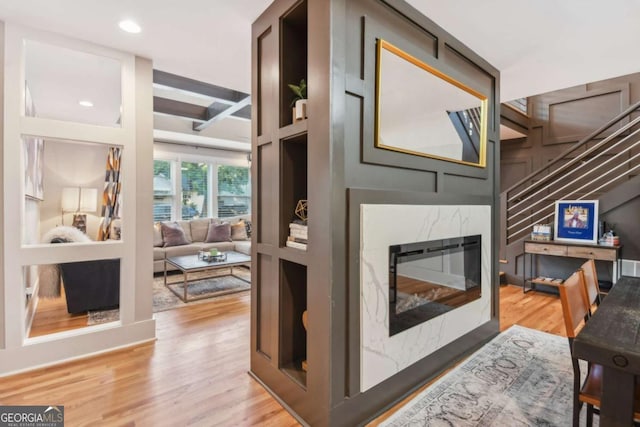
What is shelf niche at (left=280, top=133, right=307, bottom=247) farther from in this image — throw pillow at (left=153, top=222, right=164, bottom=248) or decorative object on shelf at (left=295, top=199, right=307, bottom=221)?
throw pillow at (left=153, top=222, right=164, bottom=248)

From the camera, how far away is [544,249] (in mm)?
4258

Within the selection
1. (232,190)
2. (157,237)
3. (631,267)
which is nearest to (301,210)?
(631,267)

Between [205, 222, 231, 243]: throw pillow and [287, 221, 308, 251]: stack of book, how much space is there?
177 inches

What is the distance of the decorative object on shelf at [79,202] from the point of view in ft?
15.8

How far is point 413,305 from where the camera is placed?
2.15 m

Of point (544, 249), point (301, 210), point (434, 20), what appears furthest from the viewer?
point (544, 249)

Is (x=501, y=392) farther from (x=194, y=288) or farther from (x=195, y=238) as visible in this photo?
(x=195, y=238)

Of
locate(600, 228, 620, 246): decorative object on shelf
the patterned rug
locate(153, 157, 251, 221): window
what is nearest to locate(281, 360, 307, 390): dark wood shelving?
the patterned rug

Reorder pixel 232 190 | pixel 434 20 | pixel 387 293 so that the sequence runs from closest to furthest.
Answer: pixel 387 293
pixel 434 20
pixel 232 190

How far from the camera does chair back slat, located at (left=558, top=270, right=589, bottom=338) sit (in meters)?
1.48

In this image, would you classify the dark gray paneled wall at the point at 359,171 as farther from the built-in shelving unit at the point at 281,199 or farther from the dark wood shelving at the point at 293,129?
the built-in shelving unit at the point at 281,199

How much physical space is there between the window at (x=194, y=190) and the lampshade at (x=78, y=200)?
190 cm

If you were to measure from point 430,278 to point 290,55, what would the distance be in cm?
182

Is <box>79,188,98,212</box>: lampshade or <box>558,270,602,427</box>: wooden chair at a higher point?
<box>79,188,98,212</box>: lampshade
